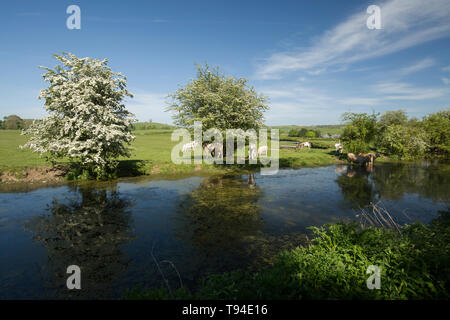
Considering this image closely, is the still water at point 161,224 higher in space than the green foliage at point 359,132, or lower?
lower

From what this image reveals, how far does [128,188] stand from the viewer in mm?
16188

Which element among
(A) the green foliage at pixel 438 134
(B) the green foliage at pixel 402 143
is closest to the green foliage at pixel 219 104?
(B) the green foliage at pixel 402 143

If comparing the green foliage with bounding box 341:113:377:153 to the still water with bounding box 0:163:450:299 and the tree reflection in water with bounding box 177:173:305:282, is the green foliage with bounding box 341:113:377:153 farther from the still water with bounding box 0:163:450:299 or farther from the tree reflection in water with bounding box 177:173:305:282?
the tree reflection in water with bounding box 177:173:305:282

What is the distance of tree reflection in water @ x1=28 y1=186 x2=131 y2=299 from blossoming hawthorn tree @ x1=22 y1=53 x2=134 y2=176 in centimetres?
425

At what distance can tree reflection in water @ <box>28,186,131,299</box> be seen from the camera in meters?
5.83

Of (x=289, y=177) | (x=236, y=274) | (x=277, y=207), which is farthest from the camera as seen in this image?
(x=289, y=177)

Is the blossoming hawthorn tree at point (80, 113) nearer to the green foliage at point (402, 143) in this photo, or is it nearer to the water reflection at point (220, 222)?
the water reflection at point (220, 222)

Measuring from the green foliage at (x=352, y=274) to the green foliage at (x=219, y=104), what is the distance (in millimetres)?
15068

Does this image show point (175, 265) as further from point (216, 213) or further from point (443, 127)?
point (443, 127)

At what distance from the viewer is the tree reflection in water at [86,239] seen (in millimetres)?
5832

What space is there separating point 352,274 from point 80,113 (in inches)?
669

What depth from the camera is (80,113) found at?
566 inches

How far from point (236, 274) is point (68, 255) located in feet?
19.9

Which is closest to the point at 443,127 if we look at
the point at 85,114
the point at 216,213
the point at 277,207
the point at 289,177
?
the point at 289,177
